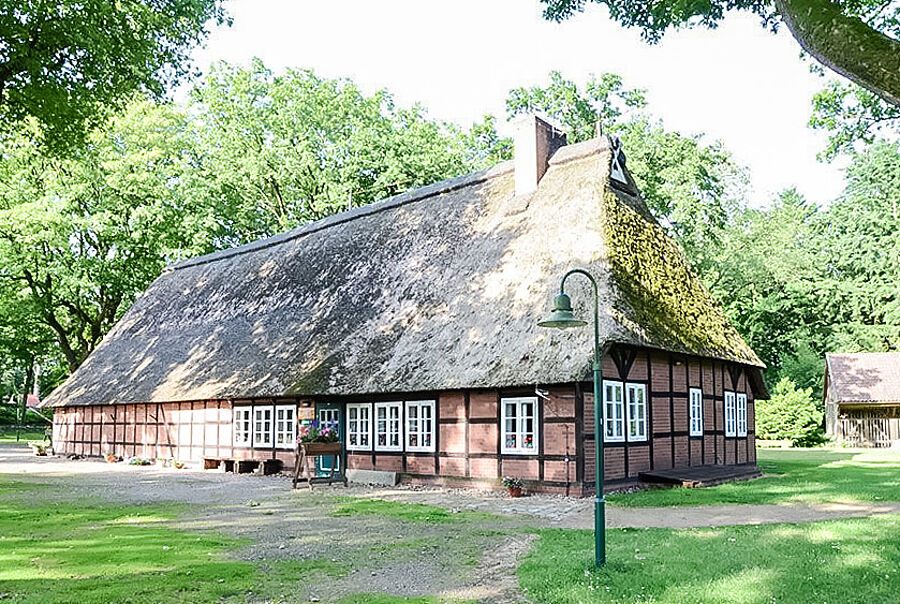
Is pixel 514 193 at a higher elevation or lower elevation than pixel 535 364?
higher

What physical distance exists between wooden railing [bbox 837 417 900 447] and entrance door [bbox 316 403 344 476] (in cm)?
2787

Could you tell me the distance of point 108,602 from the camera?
7.14 m

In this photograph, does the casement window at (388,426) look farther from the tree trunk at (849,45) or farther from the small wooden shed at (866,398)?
the small wooden shed at (866,398)

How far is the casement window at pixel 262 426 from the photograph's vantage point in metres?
21.3

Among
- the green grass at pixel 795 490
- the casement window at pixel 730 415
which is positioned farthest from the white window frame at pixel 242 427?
the casement window at pixel 730 415

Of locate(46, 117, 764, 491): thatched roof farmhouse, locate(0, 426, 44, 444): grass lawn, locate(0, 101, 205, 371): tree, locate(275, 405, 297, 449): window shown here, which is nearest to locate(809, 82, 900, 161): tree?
locate(46, 117, 764, 491): thatched roof farmhouse

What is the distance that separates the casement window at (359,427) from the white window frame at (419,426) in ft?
4.30

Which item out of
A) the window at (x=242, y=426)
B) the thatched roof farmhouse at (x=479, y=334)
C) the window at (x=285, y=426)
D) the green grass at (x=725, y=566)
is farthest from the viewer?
the window at (x=242, y=426)

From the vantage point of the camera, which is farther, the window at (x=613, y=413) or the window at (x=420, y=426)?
the window at (x=420, y=426)

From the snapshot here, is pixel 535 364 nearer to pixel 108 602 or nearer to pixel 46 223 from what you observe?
pixel 108 602

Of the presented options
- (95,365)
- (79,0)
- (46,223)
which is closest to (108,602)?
(79,0)

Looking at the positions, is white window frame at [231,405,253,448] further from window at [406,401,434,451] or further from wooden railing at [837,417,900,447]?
wooden railing at [837,417,900,447]

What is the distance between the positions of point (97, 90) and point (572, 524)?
12.7m

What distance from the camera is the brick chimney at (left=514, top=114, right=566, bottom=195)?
66.6 ft
